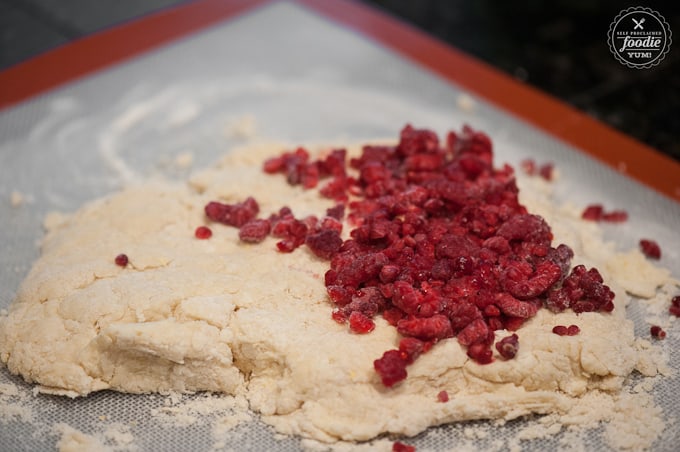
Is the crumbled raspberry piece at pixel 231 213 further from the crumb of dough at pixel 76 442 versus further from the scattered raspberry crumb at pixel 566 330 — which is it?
the scattered raspberry crumb at pixel 566 330

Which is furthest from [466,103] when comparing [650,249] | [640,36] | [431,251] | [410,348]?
[410,348]

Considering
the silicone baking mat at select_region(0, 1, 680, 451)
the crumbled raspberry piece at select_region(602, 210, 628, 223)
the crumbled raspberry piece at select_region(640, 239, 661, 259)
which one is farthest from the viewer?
the silicone baking mat at select_region(0, 1, 680, 451)

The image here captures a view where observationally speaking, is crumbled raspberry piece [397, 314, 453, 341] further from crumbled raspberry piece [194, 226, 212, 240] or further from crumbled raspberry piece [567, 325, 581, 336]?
crumbled raspberry piece [194, 226, 212, 240]

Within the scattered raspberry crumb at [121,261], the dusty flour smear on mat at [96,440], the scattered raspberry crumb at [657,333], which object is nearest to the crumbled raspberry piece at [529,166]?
the scattered raspberry crumb at [657,333]

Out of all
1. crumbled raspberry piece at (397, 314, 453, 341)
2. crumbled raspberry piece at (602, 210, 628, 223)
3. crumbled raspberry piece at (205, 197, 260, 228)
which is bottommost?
crumbled raspberry piece at (205, 197, 260, 228)

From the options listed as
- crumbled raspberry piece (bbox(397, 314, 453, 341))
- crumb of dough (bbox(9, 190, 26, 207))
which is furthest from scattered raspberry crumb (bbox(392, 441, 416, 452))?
crumb of dough (bbox(9, 190, 26, 207))
